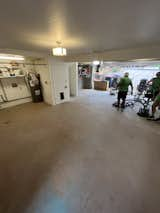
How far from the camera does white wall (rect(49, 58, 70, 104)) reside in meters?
4.85

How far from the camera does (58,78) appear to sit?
203 inches

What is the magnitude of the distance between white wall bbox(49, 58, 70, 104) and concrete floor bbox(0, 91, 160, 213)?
194cm

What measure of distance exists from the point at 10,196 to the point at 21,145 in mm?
1181

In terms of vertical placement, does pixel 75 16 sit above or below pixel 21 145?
above

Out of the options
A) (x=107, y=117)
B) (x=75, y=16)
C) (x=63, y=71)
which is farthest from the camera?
(x=63, y=71)

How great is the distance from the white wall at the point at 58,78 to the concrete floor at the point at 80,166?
6.36 feet

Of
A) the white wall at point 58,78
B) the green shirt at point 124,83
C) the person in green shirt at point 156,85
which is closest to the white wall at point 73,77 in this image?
the white wall at point 58,78

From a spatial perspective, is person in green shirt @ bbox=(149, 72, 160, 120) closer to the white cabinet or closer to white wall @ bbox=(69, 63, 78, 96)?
white wall @ bbox=(69, 63, 78, 96)

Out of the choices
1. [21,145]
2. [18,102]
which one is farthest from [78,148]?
[18,102]

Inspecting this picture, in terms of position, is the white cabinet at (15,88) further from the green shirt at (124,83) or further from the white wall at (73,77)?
the green shirt at (124,83)

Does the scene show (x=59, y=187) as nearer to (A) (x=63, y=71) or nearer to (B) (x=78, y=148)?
(B) (x=78, y=148)

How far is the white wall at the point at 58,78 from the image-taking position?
4.85 meters

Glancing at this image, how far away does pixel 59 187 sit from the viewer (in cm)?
170

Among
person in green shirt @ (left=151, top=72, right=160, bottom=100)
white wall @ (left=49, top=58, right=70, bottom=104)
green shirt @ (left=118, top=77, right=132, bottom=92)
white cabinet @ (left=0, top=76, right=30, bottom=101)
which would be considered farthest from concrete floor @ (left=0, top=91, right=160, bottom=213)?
white wall @ (left=49, top=58, right=70, bottom=104)
